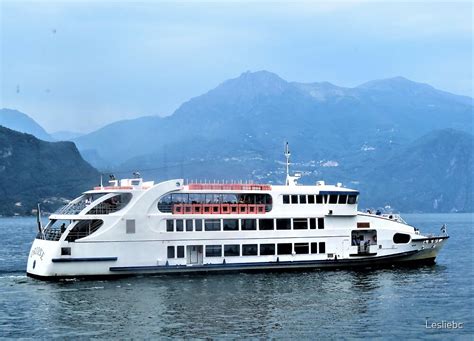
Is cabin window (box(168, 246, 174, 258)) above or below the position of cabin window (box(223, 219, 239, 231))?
below

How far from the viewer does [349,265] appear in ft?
163

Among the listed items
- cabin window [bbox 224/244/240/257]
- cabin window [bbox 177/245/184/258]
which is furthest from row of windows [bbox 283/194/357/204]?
cabin window [bbox 177/245/184/258]

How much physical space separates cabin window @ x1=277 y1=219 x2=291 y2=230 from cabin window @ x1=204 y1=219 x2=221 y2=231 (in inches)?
157

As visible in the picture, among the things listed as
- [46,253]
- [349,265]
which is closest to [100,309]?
[46,253]

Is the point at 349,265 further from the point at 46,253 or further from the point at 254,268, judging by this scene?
the point at 46,253

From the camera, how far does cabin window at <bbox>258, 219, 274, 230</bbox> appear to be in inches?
1886

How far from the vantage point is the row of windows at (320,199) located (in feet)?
160

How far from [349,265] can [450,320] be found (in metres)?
15.3

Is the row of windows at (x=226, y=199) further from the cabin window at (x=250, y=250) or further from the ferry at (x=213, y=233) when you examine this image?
the cabin window at (x=250, y=250)

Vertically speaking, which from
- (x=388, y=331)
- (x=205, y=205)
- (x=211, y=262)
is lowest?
(x=388, y=331)

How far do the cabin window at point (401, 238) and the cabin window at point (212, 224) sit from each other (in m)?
12.5

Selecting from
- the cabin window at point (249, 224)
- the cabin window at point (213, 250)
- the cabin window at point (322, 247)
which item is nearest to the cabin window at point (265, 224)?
the cabin window at point (249, 224)

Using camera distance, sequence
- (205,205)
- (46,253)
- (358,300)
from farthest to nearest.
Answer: (205,205)
(46,253)
(358,300)

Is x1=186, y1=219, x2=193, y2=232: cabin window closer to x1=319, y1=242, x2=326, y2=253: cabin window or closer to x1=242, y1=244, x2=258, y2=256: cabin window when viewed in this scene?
x1=242, y1=244, x2=258, y2=256: cabin window
